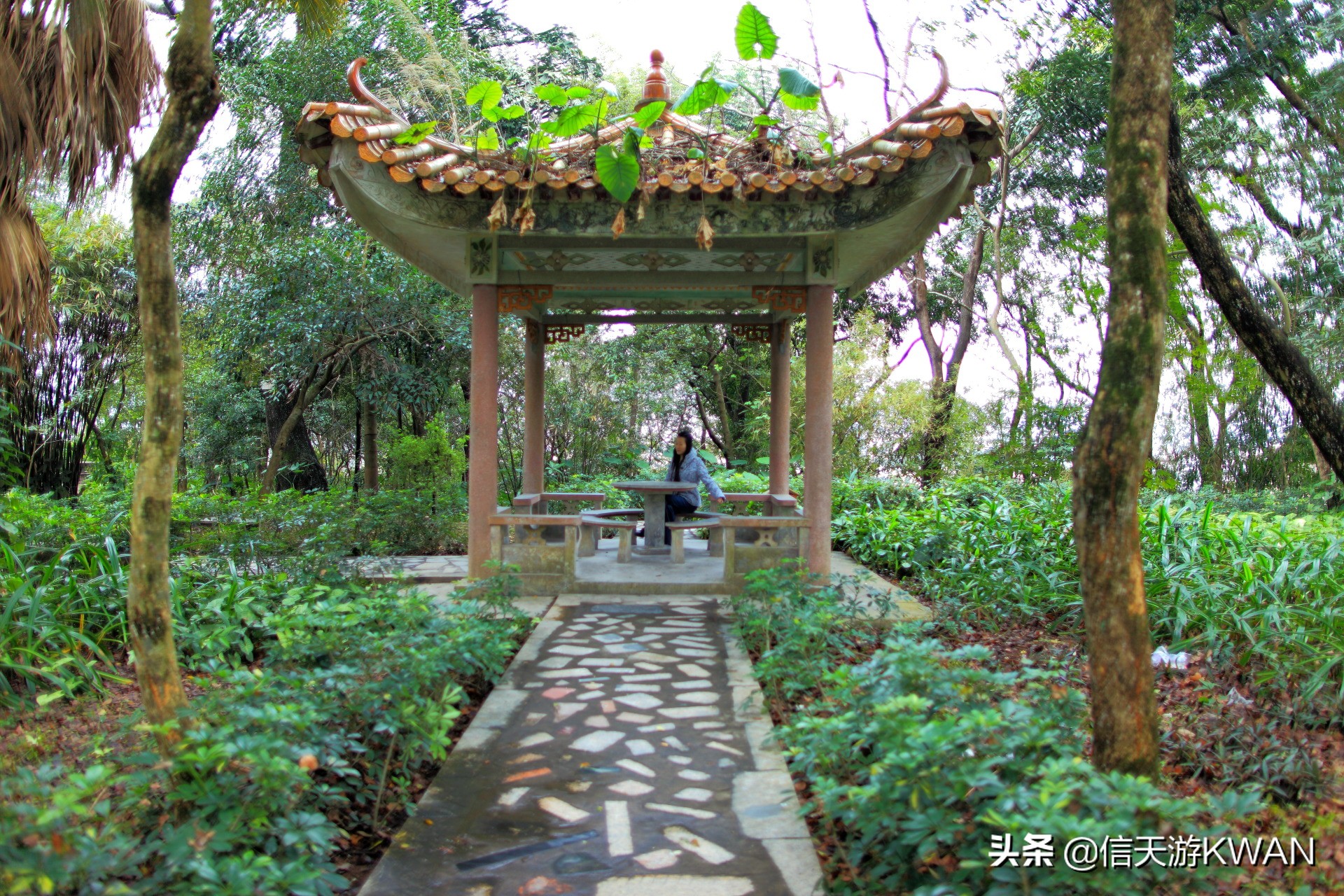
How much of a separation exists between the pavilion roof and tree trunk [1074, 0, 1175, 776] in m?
2.64

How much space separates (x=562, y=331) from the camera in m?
9.09

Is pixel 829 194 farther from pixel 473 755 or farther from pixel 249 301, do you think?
pixel 249 301

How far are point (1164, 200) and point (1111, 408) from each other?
71 centimetres

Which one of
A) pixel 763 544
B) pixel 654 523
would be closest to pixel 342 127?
pixel 763 544

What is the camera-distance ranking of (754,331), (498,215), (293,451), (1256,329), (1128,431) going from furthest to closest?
1. (293,451)
2. (754,331)
3. (498,215)
4. (1256,329)
5. (1128,431)

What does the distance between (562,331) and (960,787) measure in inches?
291

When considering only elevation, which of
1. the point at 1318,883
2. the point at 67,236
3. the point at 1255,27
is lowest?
the point at 1318,883

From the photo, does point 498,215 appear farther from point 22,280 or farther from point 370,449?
point 370,449

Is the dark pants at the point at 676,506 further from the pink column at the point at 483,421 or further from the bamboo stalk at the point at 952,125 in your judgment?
the bamboo stalk at the point at 952,125

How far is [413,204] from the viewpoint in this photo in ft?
19.8

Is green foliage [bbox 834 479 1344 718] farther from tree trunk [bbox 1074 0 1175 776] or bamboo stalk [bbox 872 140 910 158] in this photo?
bamboo stalk [bbox 872 140 910 158]

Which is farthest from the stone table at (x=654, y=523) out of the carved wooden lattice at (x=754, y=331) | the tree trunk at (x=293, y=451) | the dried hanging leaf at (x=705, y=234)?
the tree trunk at (x=293, y=451)

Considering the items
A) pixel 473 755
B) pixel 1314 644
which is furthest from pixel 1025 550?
pixel 473 755

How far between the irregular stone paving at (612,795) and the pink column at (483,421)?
72.4 inches
